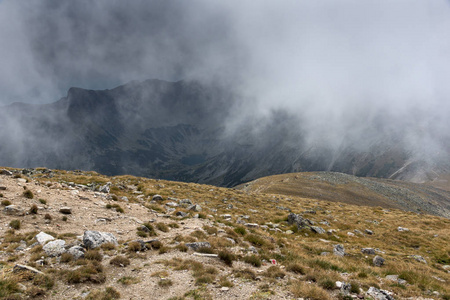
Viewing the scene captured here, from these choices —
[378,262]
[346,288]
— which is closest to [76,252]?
[346,288]

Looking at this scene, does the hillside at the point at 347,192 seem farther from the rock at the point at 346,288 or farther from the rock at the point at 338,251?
the rock at the point at 346,288

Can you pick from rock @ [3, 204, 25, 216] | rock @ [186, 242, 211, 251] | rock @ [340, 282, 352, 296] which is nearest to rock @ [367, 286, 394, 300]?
rock @ [340, 282, 352, 296]

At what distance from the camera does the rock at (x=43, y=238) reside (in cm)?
1188

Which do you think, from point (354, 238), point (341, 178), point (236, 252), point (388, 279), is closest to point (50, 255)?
point (236, 252)

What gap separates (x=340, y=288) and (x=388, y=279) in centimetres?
464

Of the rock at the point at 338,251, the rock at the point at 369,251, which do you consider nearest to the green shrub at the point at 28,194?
the rock at the point at 338,251

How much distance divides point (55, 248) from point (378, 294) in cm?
1558

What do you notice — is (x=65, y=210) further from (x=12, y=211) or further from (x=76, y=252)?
(x=76, y=252)

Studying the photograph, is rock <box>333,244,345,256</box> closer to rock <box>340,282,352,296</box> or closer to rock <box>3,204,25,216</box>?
rock <box>340,282,352,296</box>

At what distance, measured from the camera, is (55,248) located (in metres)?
11.1

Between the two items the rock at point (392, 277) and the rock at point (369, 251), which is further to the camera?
the rock at point (369, 251)

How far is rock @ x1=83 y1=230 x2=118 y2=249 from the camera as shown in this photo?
11898mm

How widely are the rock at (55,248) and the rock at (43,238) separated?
751mm

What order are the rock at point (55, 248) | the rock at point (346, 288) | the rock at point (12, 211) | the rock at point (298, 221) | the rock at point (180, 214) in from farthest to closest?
the rock at point (298, 221) < the rock at point (180, 214) < the rock at point (12, 211) < the rock at point (55, 248) < the rock at point (346, 288)
